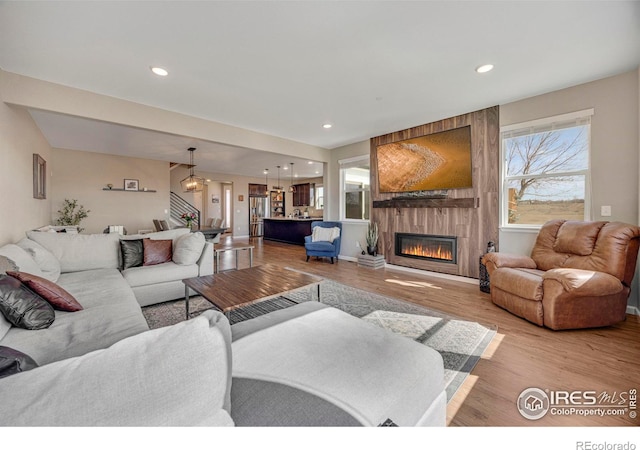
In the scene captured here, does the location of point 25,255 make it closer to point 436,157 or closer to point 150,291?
point 150,291

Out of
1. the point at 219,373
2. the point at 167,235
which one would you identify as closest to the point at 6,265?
the point at 167,235

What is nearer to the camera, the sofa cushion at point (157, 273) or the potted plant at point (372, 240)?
the sofa cushion at point (157, 273)

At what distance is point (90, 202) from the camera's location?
6301 millimetres

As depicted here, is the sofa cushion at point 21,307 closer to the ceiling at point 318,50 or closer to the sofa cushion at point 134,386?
the sofa cushion at point 134,386

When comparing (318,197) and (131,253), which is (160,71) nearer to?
(131,253)

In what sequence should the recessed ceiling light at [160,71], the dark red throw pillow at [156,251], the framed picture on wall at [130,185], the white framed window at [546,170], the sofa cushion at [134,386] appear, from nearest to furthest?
the sofa cushion at [134,386], the recessed ceiling light at [160,71], the white framed window at [546,170], the dark red throw pillow at [156,251], the framed picture on wall at [130,185]

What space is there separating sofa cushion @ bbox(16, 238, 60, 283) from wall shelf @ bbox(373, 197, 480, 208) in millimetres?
4766

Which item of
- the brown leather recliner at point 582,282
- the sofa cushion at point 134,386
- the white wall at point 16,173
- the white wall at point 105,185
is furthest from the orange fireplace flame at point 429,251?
the white wall at point 105,185

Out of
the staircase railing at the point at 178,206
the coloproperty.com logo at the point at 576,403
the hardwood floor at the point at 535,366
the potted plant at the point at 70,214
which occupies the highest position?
the staircase railing at the point at 178,206

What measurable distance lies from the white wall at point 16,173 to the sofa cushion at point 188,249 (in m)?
1.57

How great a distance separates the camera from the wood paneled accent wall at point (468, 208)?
150 inches

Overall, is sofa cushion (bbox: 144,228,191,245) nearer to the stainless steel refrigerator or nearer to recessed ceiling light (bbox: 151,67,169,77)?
recessed ceiling light (bbox: 151,67,169,77)

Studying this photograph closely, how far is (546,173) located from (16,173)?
656 cm

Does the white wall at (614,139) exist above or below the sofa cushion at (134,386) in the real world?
above
